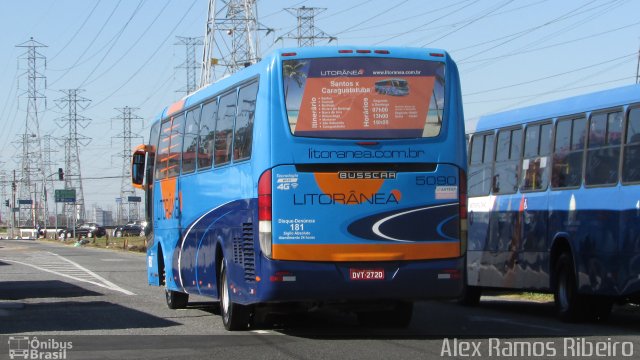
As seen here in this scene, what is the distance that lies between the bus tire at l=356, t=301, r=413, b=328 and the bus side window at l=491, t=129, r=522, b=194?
399 centimetres

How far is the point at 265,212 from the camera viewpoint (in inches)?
539

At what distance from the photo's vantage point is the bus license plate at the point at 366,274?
13.8 m

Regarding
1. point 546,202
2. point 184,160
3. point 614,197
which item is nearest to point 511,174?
point 546,202

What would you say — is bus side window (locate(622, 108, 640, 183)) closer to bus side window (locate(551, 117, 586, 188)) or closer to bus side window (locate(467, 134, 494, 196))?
bus side window (locate(551, 117, 586, 188))

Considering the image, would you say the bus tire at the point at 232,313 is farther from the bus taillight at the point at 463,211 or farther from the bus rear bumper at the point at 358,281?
the bus taillight at the point at 463,211

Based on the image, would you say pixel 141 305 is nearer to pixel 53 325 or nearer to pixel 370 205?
pixel 53 325

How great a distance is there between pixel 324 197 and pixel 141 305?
778 cm

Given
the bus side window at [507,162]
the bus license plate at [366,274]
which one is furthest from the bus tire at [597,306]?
the bus license plate at [366,274]

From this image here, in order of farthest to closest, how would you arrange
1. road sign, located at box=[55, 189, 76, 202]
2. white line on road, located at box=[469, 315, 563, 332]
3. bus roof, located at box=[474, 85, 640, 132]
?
1. road sign, located at box=[55, 189, 76, 202]
2. white line on road, located at box=[469, 315, 563, 332]
3. bus roof, located at box=[474, 85, 640, 132]

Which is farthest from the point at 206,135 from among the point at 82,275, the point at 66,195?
the point at 66,195

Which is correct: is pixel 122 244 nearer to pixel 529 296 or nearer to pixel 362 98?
pixel 529 296

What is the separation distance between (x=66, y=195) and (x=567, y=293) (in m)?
115

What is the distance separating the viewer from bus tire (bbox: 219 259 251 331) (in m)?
15.2

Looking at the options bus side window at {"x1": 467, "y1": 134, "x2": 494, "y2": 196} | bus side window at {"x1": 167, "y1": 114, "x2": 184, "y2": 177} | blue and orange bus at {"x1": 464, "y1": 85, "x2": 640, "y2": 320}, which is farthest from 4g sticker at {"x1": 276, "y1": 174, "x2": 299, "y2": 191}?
bus side window at {"x1": 467, "y1": 134, "x2": 494, "y2": 196}
